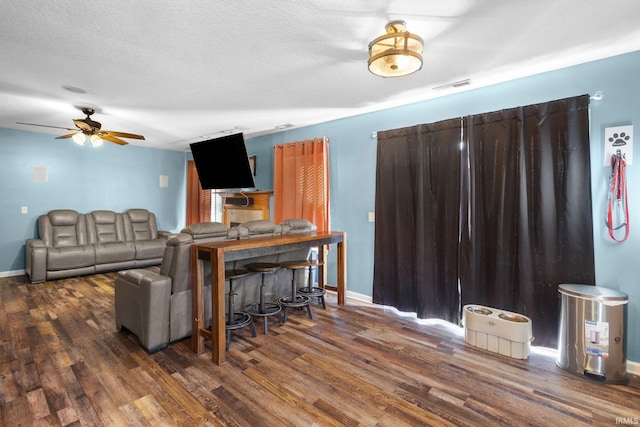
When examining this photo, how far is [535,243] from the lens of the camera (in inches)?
100

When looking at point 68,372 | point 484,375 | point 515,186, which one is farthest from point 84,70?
point 484,375

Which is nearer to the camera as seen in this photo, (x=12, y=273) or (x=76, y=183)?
(x=12, y=273)

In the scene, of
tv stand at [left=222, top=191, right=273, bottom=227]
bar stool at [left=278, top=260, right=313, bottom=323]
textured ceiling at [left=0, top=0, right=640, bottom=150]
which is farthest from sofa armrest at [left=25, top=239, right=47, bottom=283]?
bar stool at [left=278, top=260, right=313, bottom=323]

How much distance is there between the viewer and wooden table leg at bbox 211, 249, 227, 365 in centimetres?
230

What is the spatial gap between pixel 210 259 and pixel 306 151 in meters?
2.42

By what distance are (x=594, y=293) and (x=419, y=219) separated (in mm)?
1482

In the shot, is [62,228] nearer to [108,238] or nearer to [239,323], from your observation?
[108,238]

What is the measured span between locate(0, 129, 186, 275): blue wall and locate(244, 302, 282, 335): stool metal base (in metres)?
4.43

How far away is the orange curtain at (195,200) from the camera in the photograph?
6.43m

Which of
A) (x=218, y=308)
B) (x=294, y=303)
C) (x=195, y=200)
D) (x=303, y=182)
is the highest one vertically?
(x=303, y=182)

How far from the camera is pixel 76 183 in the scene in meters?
5.46

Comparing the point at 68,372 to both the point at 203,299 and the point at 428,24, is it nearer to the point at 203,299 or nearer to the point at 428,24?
the point at 203,299

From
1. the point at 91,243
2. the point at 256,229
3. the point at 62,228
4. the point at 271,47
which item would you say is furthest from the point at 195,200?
the point at 271,47

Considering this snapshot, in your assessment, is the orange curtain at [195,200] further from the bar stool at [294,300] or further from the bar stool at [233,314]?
the bar stool at [233,314]
